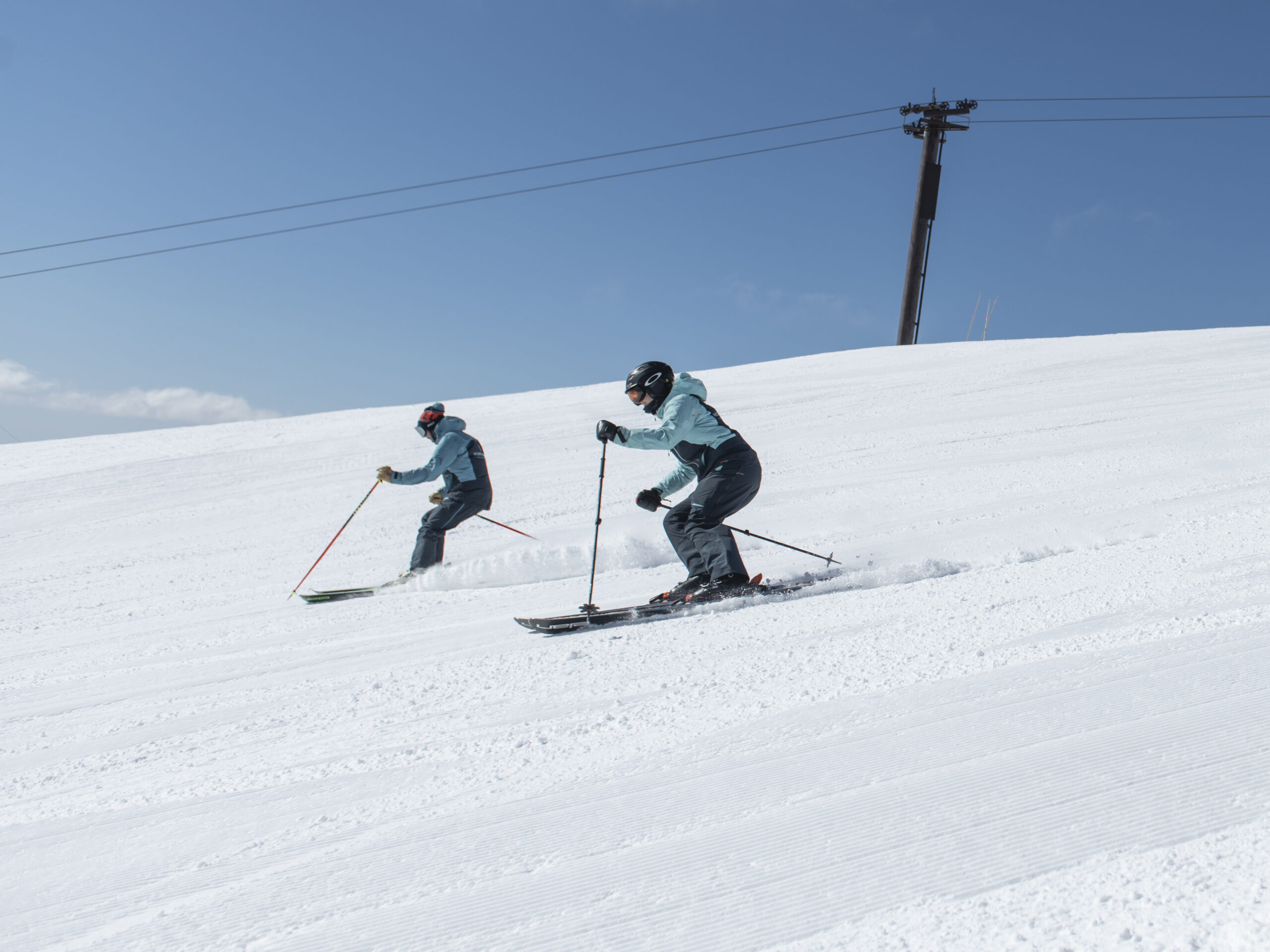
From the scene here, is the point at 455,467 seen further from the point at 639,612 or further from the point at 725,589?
the point at 725,589

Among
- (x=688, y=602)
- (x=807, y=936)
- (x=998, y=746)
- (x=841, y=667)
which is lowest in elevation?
(x=807, y=936)

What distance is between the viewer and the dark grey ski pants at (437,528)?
716 centimetres

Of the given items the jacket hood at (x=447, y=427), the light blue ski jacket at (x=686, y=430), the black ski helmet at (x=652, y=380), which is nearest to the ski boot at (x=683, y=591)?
the light blue ski jacket at (x=686, y=430)

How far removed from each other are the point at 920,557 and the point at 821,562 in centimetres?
76

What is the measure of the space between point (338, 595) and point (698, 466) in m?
3.57

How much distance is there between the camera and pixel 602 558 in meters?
6.89

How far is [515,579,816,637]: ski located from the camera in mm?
4523

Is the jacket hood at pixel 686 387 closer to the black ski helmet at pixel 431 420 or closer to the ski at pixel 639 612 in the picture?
the ski at pixel 639 612

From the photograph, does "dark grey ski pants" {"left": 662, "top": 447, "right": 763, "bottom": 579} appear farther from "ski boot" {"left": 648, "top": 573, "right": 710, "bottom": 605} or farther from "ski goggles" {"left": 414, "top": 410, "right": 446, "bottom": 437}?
"ski goggles" {"left": 414, "top": 410, "right": 446, "bottom": 437}

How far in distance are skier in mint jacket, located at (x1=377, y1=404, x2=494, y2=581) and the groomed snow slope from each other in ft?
1.62

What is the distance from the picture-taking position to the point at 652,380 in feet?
16.5

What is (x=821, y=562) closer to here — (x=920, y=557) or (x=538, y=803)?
(x=920, y=557)

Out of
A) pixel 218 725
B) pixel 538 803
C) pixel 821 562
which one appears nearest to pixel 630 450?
pixel 821 562

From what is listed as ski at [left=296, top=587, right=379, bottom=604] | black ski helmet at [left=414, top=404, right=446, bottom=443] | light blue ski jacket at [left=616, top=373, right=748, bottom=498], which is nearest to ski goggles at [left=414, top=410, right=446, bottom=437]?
black ski helmet at [left=414, top=404, right=446, bottom=443]
